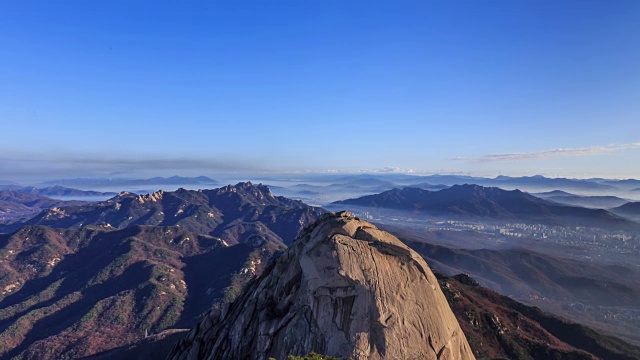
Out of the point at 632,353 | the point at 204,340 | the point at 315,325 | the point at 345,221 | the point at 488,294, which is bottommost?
the point at 632,353

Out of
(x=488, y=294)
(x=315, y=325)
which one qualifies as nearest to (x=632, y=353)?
(x=488, y=294)

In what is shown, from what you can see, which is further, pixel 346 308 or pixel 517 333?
pixel 517 333

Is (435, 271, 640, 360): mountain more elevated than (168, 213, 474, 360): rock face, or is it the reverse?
(168, 213, 474, 360): rock face

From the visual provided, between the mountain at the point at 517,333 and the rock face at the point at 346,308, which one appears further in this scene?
the mountain at the point at 517,333

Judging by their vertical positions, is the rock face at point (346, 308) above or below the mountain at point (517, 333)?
above

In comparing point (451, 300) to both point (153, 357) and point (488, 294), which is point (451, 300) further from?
point (153, 357)

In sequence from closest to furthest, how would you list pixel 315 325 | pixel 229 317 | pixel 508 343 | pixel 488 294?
1. pixel 315 325
2. pixel 229 317
3. pixel 508 343
4. pixel 488 294

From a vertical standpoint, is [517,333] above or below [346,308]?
below

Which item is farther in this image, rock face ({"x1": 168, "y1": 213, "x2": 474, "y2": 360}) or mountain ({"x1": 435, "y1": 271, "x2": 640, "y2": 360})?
mountain ({"x1": 435, "y1": 271, "x2": 640, "y2": 360})
